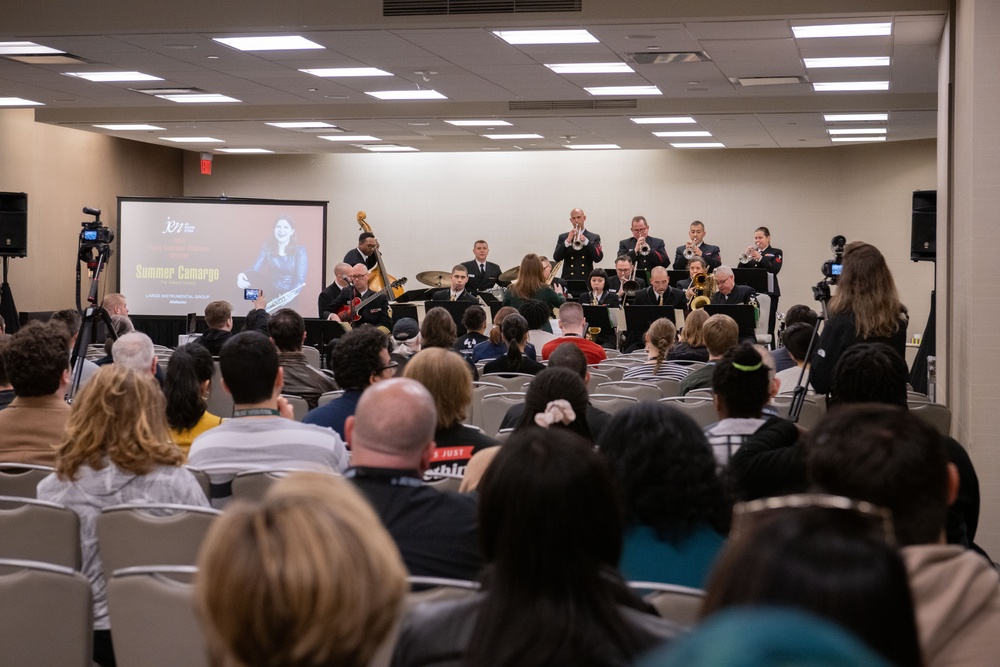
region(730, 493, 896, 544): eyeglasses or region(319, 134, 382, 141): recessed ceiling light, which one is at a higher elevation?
region(319, 134, 382, 141): recessed ceiling light

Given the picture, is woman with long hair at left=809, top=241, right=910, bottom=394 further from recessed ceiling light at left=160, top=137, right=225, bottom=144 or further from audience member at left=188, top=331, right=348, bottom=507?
recessed ceiling light at left=160, top=137, right=225, bottom=144

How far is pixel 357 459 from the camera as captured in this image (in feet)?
8.04

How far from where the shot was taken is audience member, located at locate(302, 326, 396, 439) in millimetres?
4430

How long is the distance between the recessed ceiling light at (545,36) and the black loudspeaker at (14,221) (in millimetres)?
6005

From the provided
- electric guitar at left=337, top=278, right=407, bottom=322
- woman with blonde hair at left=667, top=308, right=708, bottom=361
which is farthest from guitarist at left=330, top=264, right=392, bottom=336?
woman with blonde hair at left=667, top=308, right=708, bottom=361

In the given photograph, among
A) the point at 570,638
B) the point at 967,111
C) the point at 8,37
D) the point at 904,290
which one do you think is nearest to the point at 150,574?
the point at 570,638

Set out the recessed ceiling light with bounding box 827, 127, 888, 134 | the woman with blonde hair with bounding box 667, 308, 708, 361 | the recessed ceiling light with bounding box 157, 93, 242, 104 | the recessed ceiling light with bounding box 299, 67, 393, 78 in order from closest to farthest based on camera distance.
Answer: the woman with blonde hair with bounding box 667, 308, 708, 361 → the recessed ceiling light with bounding box 299, 67, 393, 78 → the recessed ceiling light with bounding box 157, 93, 242, 104 → the recessed ceiling light with bounding box 827, 127, 888, 134

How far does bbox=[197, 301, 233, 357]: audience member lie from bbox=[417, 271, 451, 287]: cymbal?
775 cm

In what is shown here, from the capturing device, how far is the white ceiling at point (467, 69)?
25.8ft

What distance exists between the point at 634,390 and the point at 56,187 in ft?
37.5

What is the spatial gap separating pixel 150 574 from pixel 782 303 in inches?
615

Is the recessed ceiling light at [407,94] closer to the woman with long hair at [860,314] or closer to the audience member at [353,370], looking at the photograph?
the woman with long hair at [860,314]

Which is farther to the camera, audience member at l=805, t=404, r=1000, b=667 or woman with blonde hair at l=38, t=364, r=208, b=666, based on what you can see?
woman with blonde hair at l=38, t=364, r=208, b=666

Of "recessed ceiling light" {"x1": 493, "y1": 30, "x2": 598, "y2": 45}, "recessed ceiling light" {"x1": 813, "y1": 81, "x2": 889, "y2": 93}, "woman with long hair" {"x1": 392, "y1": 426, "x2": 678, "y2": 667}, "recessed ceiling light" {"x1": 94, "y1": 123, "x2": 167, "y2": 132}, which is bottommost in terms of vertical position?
"woman with long hair" {"x1": 392, "y1": 426, "x2": 678, "y2": 667}
